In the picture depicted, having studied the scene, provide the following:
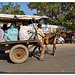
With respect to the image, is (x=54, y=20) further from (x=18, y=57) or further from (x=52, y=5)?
(x=18, y=57)

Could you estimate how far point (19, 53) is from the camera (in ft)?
14.9

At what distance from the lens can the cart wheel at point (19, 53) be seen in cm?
440

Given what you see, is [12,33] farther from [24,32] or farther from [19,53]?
[19,53]

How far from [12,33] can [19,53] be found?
1.01 m

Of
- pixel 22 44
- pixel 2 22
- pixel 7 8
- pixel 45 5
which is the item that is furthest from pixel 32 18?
pixel 7 8

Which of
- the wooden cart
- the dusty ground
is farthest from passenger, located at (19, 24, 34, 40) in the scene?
the dusty ground

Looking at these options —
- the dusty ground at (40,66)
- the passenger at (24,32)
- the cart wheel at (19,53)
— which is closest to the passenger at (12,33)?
the passenger at (24,32)

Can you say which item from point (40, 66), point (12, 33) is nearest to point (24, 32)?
point (12, 33)

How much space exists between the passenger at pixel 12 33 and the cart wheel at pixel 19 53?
0.54 metres

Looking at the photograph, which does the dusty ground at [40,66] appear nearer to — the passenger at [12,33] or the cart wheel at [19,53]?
the cart wheel at [19,53]

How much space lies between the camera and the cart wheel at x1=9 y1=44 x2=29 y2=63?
14.4 ft

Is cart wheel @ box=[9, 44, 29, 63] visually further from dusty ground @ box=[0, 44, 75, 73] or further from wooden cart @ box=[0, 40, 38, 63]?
dusty ground @ box=[0, 44, 75, 73]

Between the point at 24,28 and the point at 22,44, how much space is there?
2.50 feet

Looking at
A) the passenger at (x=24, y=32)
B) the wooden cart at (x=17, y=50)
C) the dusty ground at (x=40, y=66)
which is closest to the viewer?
the dusty ground at (x=40, y=66)
